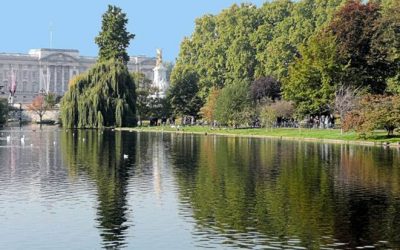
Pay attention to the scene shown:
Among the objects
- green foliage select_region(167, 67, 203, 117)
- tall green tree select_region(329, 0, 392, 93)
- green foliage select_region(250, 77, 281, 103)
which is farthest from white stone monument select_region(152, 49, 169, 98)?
tall green tree select_region(329, 0, 392, 93)

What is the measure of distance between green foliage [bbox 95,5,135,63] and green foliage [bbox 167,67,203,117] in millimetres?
8348

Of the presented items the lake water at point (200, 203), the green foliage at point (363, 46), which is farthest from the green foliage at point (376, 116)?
the lake water at point (200, 203)

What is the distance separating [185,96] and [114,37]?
12946 mm

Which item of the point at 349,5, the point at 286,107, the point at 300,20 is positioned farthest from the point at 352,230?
the point at 300,20

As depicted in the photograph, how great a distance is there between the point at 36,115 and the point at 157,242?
147 meters

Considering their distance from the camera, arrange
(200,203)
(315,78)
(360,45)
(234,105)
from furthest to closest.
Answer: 1. (234,105)
2. (315,78)
3. (360,45)
4. (200,203)

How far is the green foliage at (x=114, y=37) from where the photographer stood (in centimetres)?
11194

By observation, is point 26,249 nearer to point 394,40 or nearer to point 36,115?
point 394,40

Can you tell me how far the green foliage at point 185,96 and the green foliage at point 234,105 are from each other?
54.5 feet

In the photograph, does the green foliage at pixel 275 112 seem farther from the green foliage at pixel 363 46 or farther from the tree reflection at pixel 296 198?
the tree reflection at pixel 296 198

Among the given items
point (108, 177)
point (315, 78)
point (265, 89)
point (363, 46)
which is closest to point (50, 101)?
point (265, 89)

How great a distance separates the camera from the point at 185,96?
360ft

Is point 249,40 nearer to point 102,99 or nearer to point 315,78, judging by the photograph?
point 102,99

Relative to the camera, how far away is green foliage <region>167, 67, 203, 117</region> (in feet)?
357
